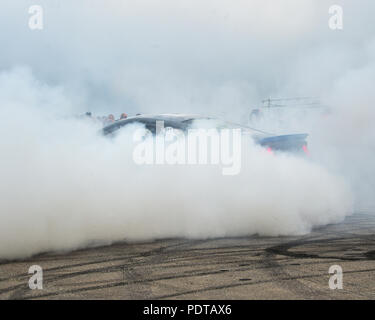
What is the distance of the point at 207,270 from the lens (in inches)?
197

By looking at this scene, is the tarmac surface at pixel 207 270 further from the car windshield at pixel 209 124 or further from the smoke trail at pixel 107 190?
the car windshield at pixel 209 124

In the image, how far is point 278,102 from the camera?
10.9 m

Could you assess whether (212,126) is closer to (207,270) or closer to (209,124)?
(209,124)

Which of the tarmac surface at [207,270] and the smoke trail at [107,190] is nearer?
the tarmac surface at [207,270]

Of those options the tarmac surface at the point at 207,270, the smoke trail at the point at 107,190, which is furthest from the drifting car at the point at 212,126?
the tarmac surface at the point at 207,270

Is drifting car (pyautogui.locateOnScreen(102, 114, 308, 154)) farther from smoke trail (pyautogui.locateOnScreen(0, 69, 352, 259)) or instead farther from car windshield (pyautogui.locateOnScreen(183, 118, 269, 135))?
smoke trail (pyautogui.locateOnScreen(0, 69, 352, 259))

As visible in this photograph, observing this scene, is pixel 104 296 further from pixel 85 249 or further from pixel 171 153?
pixel 171 153

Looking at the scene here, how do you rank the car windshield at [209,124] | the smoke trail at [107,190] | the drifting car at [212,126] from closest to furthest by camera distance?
the smoke trail at [107,190] < the drifting car at [212,126] < the car windshield at [209,124]

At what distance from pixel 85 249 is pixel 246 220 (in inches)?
79.3

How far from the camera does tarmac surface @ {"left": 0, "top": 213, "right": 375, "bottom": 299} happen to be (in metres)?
4.22

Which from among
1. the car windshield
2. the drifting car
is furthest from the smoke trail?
the car windshield

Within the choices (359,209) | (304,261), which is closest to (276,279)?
(304,261)

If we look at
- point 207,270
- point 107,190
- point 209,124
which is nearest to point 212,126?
point 209,124

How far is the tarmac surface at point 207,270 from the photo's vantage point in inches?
166
